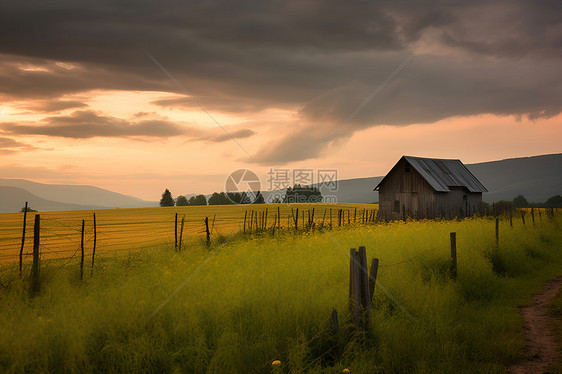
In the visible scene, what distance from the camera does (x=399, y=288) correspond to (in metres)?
9.24

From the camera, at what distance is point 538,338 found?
8.33 m

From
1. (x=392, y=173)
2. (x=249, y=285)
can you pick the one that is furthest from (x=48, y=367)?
(x=392, y=173)

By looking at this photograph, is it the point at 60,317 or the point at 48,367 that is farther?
the point at 60,317

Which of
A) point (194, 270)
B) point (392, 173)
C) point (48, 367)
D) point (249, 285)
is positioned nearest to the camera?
point (48, 367)

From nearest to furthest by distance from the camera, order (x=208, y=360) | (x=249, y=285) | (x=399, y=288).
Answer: (x=208, y=360) < (x=249, y=285) < (x=399, y=288)

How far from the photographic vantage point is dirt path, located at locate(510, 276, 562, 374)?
276 inches

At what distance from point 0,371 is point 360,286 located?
581 centimetres

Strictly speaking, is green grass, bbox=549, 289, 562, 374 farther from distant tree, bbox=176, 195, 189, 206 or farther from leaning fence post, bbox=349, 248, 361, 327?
distant tree, bbox=176, 195, 189, 206

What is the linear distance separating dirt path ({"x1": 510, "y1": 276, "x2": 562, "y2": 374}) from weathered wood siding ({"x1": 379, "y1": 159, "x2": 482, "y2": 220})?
77.7ft

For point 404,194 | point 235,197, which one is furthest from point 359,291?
point 235,197

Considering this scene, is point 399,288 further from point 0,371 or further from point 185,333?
point 0,371

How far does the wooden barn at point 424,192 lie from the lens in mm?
35094

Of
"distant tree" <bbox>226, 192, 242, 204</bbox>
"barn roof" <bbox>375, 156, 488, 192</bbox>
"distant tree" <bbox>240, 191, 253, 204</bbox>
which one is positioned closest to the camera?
"barn roof" <bbox>375, 156, 488, 192</bbox>

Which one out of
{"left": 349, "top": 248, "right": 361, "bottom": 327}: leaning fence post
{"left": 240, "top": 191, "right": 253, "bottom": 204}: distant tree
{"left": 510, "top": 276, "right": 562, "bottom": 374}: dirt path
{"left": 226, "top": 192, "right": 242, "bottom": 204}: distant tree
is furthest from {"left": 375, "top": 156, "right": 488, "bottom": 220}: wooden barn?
{"left": 226, "top": 192, "right": 242, "bottom": 204}: distant tree
